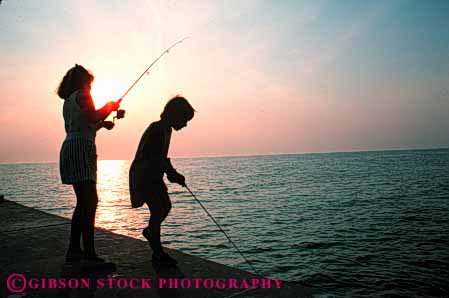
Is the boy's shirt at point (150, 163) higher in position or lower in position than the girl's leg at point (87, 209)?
higher

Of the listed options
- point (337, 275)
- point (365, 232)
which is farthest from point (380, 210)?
point (337, 275)

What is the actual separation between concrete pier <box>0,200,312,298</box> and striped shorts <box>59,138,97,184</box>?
3.11ft

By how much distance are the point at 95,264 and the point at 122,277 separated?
373mm

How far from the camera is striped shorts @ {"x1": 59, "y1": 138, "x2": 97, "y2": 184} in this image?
3.16 metres

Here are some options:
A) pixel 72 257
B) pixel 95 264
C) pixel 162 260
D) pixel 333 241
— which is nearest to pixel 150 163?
pixel 162 260

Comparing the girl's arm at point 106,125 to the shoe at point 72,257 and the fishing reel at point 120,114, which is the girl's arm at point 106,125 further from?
the shoe at point 72,257

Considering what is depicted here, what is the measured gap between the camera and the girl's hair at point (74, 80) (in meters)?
3.40

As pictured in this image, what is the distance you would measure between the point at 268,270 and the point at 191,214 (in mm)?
8938

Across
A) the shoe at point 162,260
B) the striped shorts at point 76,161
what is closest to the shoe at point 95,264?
the shoe at point 162,260

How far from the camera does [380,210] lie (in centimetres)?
1631

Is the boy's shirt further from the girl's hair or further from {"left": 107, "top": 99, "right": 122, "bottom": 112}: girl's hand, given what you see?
the girl's hair

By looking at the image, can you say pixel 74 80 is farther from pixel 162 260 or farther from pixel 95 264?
pixel 162 260

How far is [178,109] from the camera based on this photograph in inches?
137

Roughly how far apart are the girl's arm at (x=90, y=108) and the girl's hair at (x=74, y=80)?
19 cm
